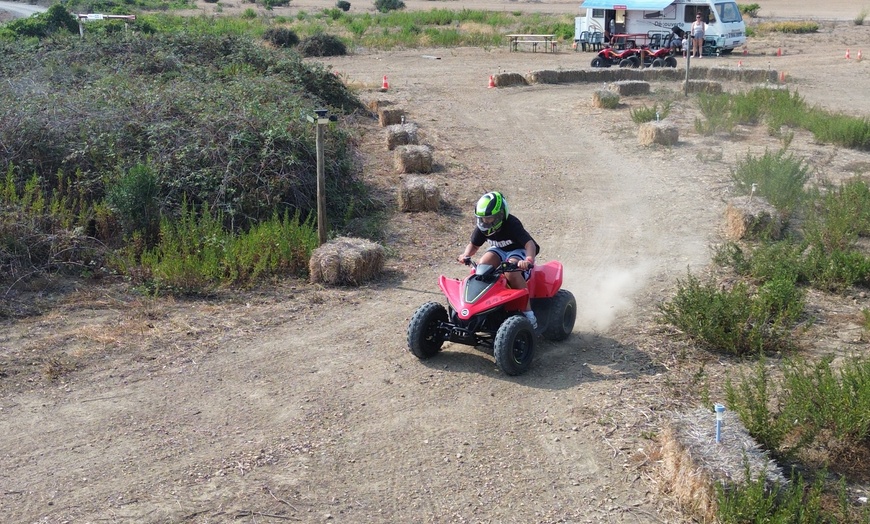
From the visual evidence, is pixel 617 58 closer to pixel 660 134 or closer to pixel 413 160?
pixel 660 134

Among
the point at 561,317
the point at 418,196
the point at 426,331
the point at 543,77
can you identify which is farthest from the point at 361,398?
the point at 543,77

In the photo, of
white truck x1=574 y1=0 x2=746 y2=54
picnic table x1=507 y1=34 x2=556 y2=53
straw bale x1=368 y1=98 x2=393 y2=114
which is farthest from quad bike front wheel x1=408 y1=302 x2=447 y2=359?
picnic table x1=507 y1=34 x2=556 y2=53

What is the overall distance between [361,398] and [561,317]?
2069 mm

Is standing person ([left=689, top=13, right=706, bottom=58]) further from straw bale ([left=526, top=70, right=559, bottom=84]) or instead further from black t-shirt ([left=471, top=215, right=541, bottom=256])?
black t-shirt ([left=471, top=215, right=541, bottom=256])

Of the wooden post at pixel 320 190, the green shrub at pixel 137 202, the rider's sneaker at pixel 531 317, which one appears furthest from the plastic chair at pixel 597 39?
the rider's sneaker at pixel 531 317

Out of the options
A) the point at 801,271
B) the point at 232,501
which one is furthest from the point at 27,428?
the point at 801,271

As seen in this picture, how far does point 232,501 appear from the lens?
560 centimetres

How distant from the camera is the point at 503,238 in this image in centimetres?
775

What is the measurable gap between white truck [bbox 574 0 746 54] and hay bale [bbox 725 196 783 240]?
2066 cm

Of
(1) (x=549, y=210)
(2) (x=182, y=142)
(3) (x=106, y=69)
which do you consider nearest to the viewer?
(2) (x=182, y=142)

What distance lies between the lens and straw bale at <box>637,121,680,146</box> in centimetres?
1658

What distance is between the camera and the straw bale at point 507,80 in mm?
24531

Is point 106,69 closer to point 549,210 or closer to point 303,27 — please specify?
point 549,210

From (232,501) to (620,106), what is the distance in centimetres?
1748
